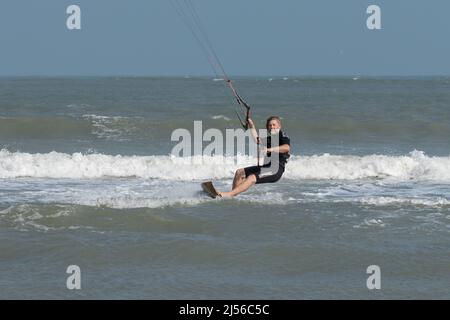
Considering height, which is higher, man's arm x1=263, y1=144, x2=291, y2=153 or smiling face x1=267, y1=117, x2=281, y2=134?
smiling face x1=267, y1=117, x2=281, y2=134

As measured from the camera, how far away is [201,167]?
19484 millimetres

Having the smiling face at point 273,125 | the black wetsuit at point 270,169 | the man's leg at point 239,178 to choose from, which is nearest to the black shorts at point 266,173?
the black wetsuit at point 270,169

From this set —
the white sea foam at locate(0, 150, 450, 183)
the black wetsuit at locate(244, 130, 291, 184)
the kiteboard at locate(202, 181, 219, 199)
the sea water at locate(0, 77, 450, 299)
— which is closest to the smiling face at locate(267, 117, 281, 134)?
the black wetsuit at locate(244, 130, 291, 184)

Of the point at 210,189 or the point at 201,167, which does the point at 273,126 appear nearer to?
the point at 210,189

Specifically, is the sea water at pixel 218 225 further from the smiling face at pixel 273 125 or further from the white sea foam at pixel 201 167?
the smiling face at pixel 273 125

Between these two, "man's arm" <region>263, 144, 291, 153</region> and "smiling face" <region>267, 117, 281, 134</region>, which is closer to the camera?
"smiling face" <region>267, 117, 281, 134</region>

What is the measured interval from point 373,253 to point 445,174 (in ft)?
31.3

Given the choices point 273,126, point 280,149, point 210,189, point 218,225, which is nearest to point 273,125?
point 273,126

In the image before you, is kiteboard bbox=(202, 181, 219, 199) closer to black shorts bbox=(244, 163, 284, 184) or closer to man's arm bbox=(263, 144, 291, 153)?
black shorts bbox=(244, 163, 284, 184)

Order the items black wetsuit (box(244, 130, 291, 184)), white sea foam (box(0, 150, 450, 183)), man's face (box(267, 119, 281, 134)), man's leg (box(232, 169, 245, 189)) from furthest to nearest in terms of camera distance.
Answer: white sea foam (box(0, 150, 450, 183)) → man's leg (box(232, 169, 245, 189)) → black wetsuit (box(244, 130, 291, 184)) → man's face (box(267, 119, 281, 134))

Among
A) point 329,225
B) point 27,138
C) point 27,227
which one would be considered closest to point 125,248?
point 27,227

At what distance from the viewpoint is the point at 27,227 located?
11.2 metres

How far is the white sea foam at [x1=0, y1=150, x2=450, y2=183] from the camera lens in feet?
61.1
